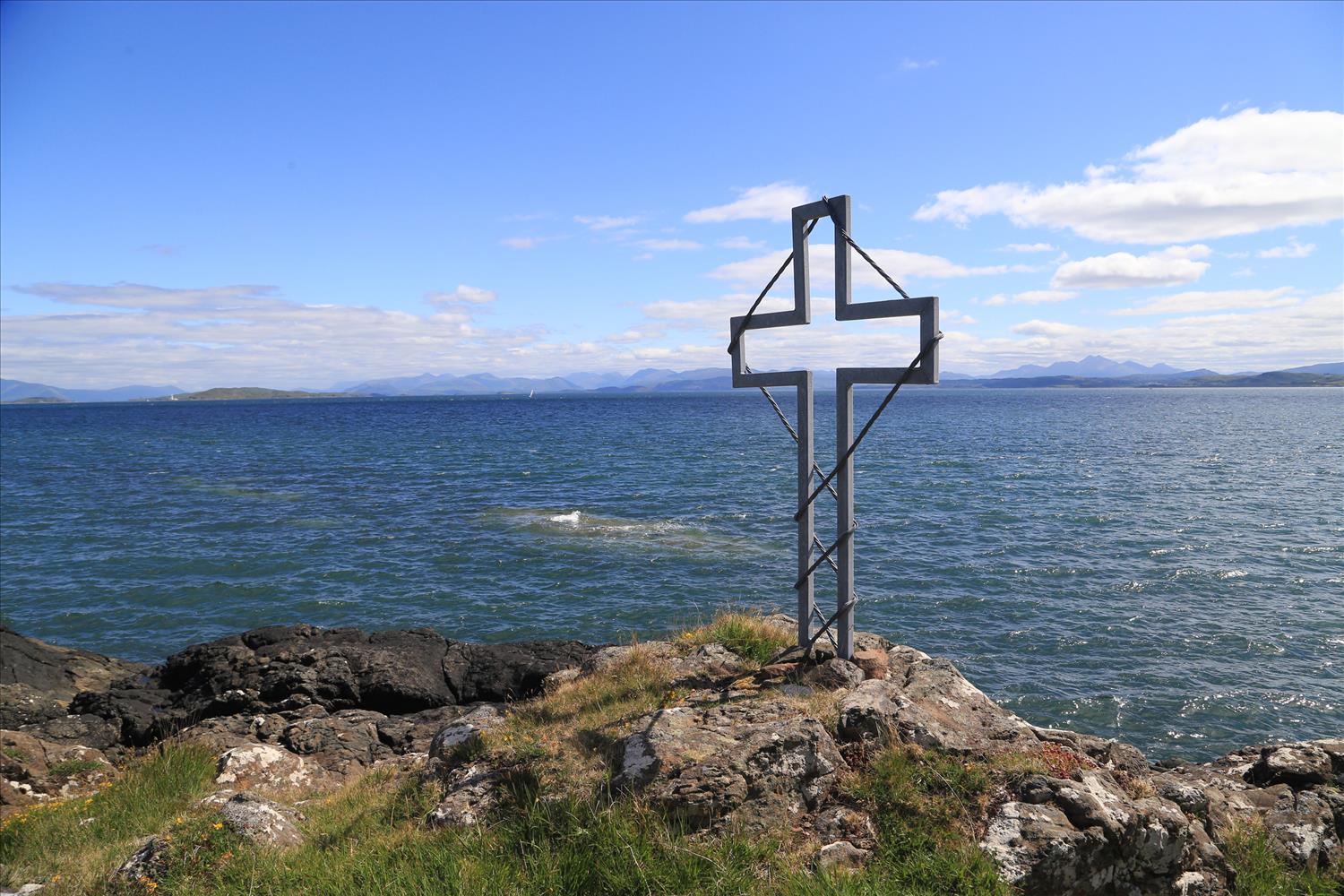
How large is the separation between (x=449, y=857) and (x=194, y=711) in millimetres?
10138

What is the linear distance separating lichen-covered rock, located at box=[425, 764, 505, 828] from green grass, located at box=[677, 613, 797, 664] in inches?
140

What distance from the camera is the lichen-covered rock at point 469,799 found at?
247 inches

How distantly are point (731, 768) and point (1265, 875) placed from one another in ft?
14.2

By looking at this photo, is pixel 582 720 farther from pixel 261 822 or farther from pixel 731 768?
pixel 261 822

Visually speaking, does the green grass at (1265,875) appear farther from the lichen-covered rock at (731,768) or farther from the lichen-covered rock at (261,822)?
the lichen-covered rock at (261,822)

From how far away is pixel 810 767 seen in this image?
621 cm

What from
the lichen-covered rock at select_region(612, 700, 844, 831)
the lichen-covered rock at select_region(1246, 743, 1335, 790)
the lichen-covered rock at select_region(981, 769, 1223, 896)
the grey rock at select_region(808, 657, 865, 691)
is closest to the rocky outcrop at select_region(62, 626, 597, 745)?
the grey rock at select_region(808, 657, 865, 691)

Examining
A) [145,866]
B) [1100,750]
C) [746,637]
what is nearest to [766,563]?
[746,637]

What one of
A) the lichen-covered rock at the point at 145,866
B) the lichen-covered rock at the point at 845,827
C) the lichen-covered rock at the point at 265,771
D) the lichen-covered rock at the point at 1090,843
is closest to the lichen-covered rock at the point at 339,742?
the lichen-covered rock at the point at 265,771

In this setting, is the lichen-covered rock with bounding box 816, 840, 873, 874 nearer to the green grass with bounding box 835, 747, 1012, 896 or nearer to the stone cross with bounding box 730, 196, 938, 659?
the green grass with bounding box 835, 747, 1012, 896

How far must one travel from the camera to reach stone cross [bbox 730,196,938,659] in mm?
7684

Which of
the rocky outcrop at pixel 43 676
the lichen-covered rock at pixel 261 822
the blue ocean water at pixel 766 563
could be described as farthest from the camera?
the blue ocean water at pixel 766 563

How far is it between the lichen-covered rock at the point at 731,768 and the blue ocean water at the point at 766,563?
29.6 feet

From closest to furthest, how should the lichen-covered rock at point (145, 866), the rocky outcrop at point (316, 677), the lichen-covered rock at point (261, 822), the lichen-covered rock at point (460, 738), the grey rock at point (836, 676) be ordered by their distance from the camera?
1. the lichen-covered rock at point (145, 866)
2. the lichen-covered rock at point (261, 822)
3. the lichen-covered rock at point (460, 738)
4. the grey rock at point (836, 676)
5. the rocky outcrop at point (316, 677)
